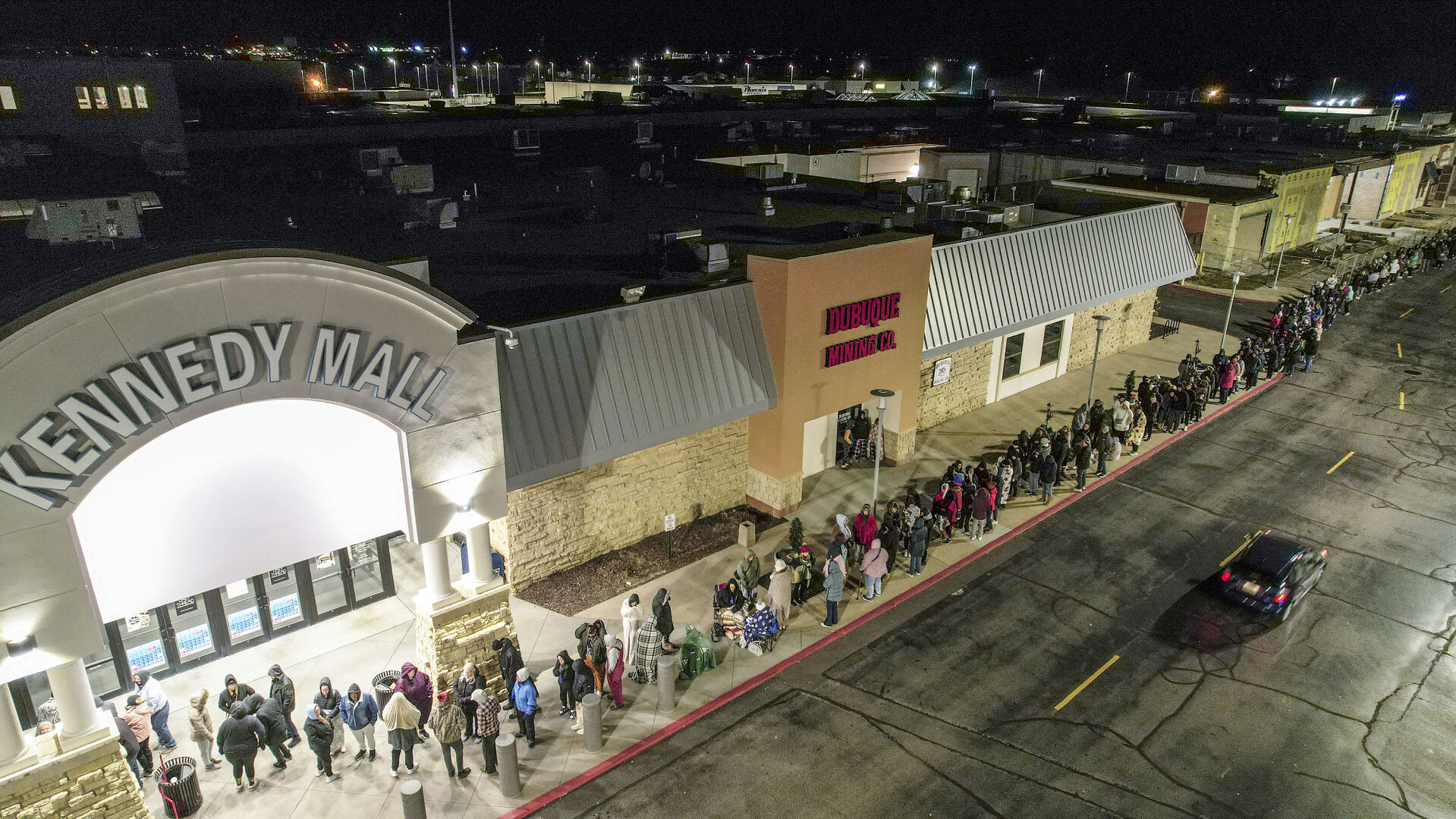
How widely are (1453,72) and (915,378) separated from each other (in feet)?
592

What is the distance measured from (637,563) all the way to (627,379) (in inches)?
169

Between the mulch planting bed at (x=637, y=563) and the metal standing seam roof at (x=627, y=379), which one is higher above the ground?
the metal standing seam roof at (x=627, y=379)

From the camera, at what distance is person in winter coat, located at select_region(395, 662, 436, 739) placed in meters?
13.4

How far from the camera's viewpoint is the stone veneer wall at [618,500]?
17672 mm

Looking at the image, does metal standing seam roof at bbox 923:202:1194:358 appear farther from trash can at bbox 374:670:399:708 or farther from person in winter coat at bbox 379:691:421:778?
person in winter coat at bbox 379:691:421:778

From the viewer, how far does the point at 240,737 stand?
40.5 feet

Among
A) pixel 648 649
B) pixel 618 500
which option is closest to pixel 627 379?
pixel 618 500

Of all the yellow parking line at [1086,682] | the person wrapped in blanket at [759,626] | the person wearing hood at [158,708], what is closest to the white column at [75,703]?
the person wearing hood at [158,708]

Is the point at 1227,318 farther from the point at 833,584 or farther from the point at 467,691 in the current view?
the point at 467,691

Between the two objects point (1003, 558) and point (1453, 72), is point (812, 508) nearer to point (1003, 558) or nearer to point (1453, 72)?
point (1003, 558)

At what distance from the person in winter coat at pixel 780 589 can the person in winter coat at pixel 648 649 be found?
2463 millimetres

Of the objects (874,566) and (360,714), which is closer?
(360,714)

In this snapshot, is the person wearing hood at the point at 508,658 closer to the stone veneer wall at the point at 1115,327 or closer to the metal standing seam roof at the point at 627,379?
the metal standing seam roof at the point at 627,379

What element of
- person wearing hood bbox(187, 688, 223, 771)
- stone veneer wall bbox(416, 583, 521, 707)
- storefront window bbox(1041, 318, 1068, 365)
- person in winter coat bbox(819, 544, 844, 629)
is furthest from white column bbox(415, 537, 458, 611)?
storefront window bbox(1041, 318, 1068, 365)
